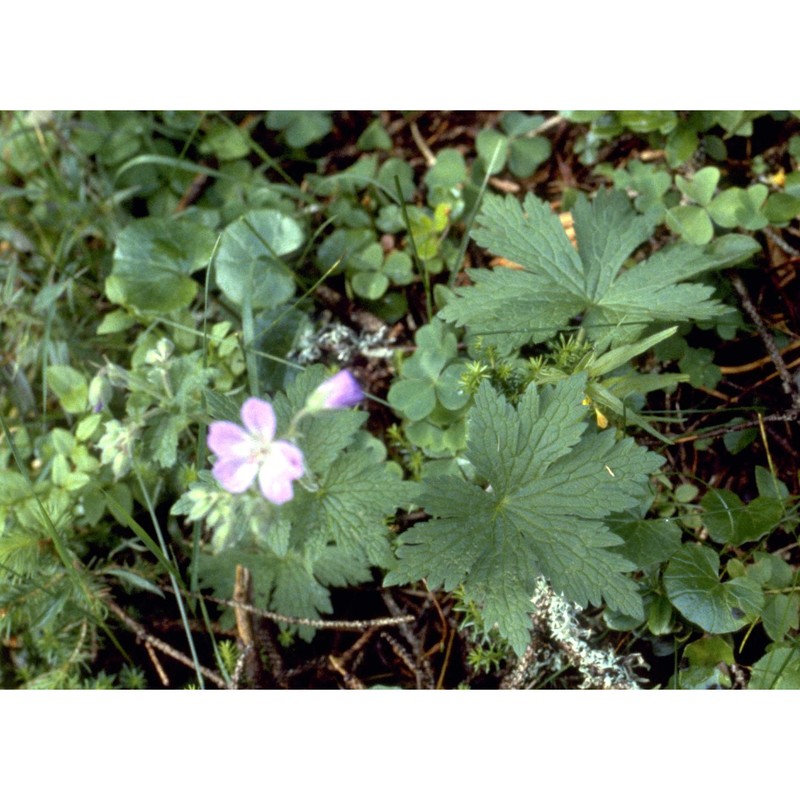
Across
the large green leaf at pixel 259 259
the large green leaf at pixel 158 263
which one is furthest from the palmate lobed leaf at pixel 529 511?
the large green leaf at pixel 158 263

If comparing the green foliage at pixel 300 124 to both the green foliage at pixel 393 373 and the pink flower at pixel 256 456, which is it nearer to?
the green foliage at pixel 393 373

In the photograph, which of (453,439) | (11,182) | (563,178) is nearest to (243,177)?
(11,182)

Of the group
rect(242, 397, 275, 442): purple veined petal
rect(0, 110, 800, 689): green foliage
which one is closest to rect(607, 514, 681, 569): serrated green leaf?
rect(0, 110, 800, 689): green foliage

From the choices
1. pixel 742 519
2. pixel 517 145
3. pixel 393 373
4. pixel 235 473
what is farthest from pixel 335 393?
pixel 517 145

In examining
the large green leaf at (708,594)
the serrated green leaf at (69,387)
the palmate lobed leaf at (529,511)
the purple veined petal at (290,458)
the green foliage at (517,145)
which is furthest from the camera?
the green foliage at (517,145)

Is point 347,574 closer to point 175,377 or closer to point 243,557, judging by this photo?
point 243,557

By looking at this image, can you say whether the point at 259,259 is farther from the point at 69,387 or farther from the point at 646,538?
the point at 646,538

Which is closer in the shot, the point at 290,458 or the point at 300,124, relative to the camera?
the point at 290,458
